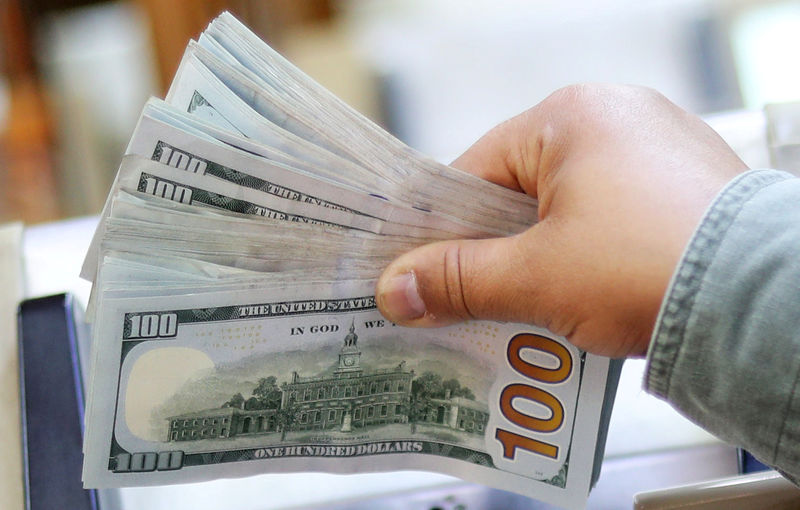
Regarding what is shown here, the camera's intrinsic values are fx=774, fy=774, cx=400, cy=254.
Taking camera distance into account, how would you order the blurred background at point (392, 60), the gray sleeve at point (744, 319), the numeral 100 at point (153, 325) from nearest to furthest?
1. the gray sleeve at point (744, 319)
2. the numeral 100 at point (153, 325)
3. the blurred background at point (392, 60)

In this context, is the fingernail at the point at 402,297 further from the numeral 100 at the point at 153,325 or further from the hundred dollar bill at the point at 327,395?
the numeral 100 at the point at 153,325

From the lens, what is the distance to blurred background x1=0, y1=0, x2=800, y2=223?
3.87ft

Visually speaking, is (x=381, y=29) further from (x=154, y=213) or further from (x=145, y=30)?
(x=154, y=213)

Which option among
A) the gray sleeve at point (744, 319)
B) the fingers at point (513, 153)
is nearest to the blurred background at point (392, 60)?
the fingers at point (513, 153)

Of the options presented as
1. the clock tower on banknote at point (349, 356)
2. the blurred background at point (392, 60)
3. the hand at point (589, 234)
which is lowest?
the clock tower on banknote at point (349, 356)

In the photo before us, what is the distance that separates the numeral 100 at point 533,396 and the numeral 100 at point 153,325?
0.21 metres

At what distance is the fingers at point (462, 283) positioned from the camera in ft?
1.44

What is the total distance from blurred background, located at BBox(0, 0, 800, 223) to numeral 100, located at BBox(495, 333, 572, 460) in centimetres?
67

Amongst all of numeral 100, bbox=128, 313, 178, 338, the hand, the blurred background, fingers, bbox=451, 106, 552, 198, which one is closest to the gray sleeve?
the hand

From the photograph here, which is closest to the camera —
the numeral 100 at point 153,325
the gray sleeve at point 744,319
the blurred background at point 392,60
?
the gray sleeve at point 744,319

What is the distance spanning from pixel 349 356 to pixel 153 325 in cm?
12

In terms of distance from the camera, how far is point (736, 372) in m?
0.38

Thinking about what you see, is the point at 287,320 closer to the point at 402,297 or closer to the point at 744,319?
the point at 402,297

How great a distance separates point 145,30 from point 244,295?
3.37ft
